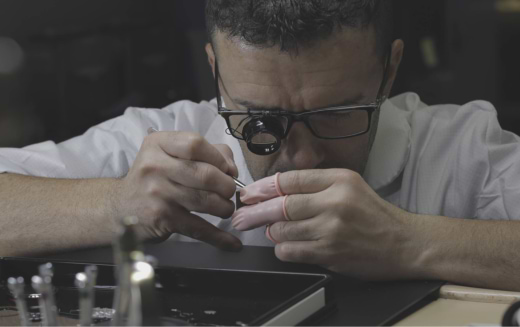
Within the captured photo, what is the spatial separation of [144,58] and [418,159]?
1.59 meters

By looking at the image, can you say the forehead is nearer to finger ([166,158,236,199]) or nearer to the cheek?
the cheek

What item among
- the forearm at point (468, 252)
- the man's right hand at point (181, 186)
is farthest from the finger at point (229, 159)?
the forearm at point (468, 252)

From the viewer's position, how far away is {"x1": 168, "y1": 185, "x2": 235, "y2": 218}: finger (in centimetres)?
127

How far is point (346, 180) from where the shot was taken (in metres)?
1.23

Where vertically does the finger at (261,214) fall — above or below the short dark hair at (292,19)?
below

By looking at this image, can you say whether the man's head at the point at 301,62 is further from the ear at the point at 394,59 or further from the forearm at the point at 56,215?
the forearm at the point at 56,215

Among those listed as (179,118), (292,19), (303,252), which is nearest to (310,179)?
(303,252)

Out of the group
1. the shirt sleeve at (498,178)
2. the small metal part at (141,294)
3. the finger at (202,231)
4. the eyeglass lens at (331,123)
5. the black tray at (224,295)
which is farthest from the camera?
the shirt sleeve at (498,178)

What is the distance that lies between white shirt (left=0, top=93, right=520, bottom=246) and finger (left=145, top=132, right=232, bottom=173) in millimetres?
441

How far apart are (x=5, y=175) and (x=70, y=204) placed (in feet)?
0.78

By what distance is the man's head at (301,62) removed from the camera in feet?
4.64

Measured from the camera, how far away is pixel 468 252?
1.29m

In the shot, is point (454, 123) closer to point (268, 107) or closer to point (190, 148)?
point (268, 107)

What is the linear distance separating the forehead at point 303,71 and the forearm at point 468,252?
1.04 feet
